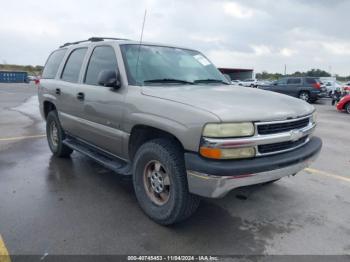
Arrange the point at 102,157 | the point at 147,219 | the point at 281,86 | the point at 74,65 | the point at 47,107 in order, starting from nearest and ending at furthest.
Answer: the point at 147,219 < the point at 102,157 < the point at 74,65 < the point at 47,107 < the point at 281,86

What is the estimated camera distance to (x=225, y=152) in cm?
275

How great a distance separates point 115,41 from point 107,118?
40.9 inches

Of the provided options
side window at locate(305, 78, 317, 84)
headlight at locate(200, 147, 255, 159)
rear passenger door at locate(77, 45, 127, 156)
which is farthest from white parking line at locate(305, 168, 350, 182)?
side window at locate(305, 78, 317, 84)

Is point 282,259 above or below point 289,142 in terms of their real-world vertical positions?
below

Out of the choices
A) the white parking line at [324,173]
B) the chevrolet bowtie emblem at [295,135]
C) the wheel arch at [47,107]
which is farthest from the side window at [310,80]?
the chevrolet bowtie emblem at [295,135]

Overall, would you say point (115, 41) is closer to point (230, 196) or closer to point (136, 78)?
point (136, 78)

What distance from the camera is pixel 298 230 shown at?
3303mm

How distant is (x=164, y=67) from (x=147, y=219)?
5.96 ft

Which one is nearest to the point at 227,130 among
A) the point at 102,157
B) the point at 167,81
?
the point at 167,81

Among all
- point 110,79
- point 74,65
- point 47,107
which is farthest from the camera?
point 47,107

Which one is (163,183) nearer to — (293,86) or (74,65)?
(74,65)

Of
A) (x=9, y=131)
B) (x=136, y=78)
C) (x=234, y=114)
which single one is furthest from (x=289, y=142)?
(x=9, y=131)

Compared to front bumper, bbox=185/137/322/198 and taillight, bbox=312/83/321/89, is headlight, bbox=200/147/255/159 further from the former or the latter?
taillight, bbox=312/83/321/89

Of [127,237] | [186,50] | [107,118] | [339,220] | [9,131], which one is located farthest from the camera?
[9,131]
